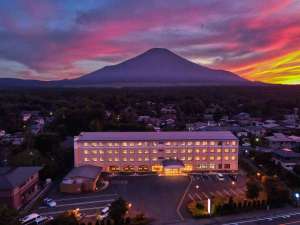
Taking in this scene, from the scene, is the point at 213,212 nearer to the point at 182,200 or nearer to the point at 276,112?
the point at 182,200

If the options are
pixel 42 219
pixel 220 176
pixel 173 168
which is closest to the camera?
pixel 42 219

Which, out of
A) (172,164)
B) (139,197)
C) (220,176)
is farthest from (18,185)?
(220,176)

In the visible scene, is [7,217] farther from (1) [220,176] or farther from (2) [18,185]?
(1) [220,176]

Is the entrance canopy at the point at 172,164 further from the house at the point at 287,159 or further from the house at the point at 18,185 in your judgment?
the house at the point at 18,185

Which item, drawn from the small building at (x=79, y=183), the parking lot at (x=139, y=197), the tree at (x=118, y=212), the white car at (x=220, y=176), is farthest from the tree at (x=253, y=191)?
the small building at (x=79, y=183)

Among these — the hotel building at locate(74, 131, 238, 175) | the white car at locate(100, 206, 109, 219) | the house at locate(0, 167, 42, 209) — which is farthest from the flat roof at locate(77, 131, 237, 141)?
the white car at locate(100, 206, 109, 219)

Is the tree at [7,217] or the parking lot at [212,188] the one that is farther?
the parking lot at [212,188]
